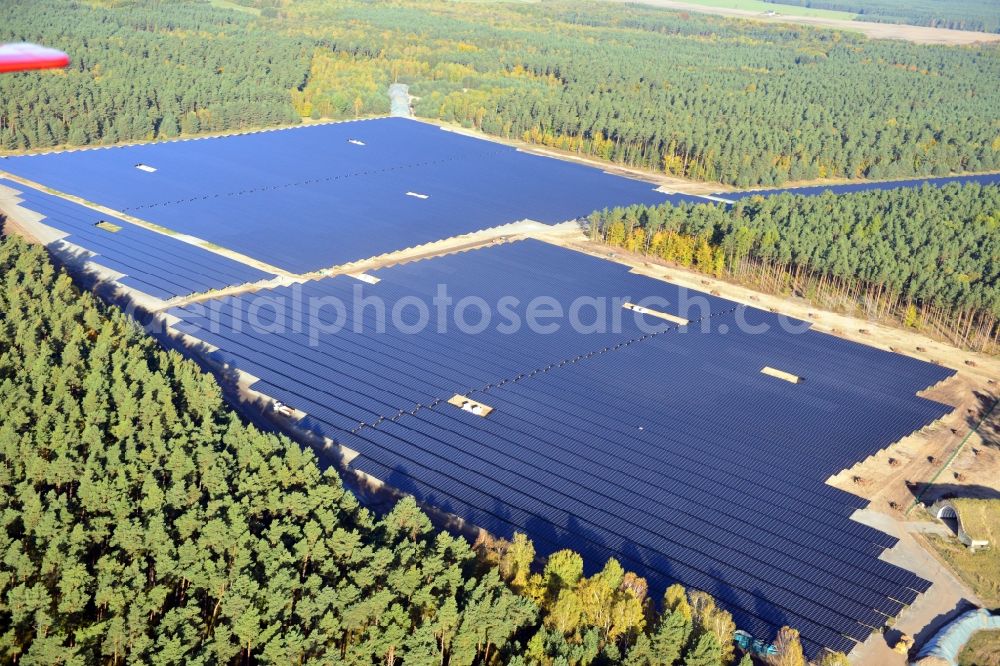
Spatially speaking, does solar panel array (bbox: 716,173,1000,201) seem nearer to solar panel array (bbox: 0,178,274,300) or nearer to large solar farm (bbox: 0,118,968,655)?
large solar farm (bbox: 0,118,968,655)

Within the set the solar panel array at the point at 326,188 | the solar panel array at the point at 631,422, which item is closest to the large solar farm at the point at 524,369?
the solar panel array at the point at 631,422

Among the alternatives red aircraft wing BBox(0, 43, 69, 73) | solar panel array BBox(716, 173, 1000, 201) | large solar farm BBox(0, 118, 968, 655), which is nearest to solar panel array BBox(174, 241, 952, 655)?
large solar farm BBox(0, 118, 968, 655)

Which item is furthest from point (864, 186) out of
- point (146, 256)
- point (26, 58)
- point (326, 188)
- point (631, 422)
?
point (26, 58)

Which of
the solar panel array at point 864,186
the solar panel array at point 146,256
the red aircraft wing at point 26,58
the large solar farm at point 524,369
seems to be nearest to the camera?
the red aircraft wing at point 26,58

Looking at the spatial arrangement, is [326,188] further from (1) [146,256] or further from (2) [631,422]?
(2) [631,422]

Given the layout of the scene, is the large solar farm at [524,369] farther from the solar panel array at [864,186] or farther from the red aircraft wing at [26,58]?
the red aircraft wing at [26,58]

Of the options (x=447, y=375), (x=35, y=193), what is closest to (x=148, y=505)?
(x=447, y=375)
